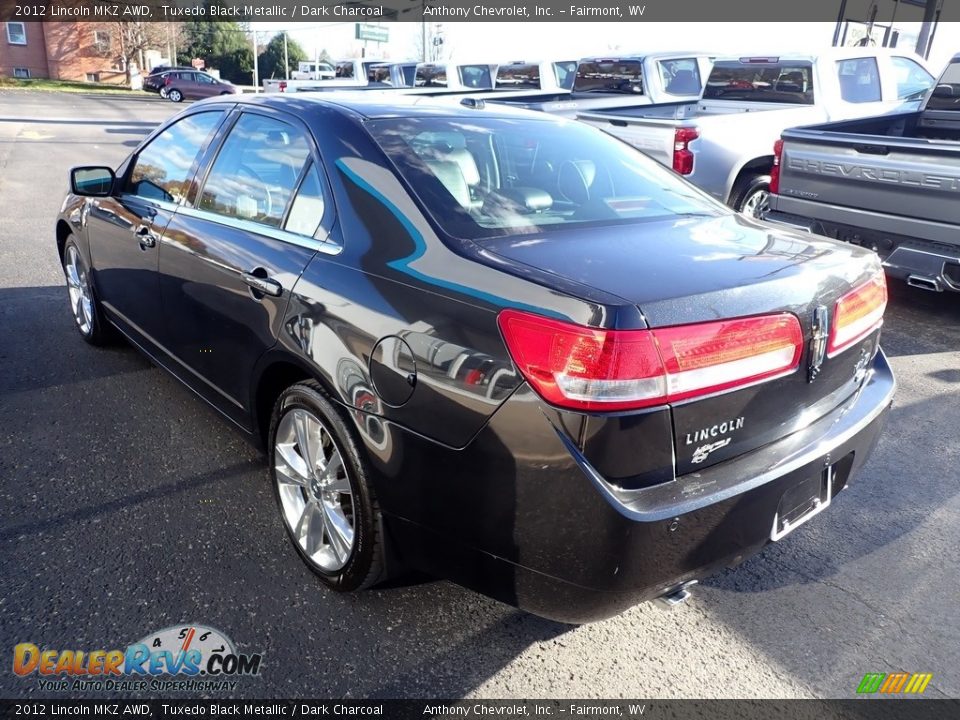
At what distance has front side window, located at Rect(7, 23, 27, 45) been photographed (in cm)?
4925

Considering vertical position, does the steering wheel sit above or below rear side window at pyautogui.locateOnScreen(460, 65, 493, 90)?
below

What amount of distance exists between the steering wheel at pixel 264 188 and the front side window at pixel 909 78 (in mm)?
8686

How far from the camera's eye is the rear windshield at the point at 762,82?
873 centimetres

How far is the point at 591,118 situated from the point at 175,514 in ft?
21.1

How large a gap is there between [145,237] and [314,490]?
5.94ft

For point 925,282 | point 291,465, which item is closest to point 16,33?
point 925,282

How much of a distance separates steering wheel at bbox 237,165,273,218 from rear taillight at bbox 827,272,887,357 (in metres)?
2.07

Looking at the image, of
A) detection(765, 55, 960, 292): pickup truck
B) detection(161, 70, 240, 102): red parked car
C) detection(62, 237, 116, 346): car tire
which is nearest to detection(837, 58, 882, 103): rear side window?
detection(765, 55, 960, 292): pickup truck

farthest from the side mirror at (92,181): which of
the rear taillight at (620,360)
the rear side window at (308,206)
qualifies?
the rear taillight at (620,360)

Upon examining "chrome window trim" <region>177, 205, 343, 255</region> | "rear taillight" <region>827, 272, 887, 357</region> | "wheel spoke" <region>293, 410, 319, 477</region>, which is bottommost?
"wheel spoke" <region>293, 410, 319, 477</region>

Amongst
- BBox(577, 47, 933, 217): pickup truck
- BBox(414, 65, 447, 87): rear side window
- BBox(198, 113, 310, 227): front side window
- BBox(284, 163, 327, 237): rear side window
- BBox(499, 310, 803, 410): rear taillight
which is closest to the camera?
BBox(499, 310, 803, 410): rear taillight

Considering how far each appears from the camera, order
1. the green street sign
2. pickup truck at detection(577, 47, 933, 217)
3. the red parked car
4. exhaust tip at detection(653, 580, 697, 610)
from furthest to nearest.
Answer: the green street sign → the red parked car → pickup truck at detection(577, 47, 933, 217) → exhaust tip at detection(653, 580, 697, 610)

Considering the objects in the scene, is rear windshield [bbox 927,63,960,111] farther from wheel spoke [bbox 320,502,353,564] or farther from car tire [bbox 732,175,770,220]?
wheel spoke [bbox 320,502,353,564]

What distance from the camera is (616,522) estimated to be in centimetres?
191
